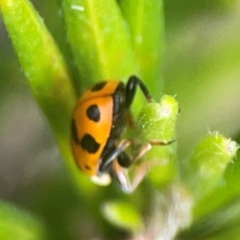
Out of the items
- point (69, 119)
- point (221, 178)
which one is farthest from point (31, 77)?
point (221, 178)

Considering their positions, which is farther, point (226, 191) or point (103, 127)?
point (103, 127)

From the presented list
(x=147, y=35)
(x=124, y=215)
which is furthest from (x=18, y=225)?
(x=147, y=35)

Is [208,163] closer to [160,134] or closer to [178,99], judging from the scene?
[160,134]

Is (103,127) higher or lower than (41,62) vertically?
lower

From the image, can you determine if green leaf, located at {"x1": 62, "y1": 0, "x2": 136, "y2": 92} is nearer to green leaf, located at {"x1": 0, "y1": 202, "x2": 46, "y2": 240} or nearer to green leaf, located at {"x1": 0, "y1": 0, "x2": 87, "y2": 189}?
green leaf, located at {"x1": 0, "y1": 0, "x2": 87, "y2": 189}

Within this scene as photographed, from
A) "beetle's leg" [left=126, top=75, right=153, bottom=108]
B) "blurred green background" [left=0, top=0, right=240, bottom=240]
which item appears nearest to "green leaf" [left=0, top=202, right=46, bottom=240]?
"blurred green background" [left=0, top=0, right=240, bottom=240]
